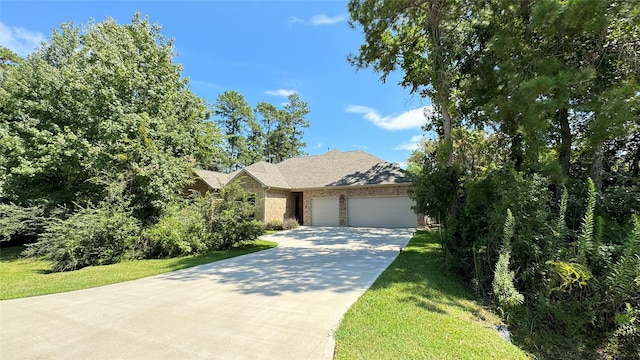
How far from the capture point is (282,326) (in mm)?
3910

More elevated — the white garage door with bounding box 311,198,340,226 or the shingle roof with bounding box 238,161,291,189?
the shingle roof with bounding box 238,161,291,189

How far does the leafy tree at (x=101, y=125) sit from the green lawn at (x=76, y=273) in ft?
10.3

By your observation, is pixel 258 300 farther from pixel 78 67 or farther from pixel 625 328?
pixel 78 67

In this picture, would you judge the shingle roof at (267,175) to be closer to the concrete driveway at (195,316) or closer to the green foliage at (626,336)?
the concrete driveway at (195,316)

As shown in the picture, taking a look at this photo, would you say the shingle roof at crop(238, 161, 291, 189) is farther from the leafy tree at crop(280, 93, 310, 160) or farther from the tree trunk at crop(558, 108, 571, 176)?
the leafy tree at crop(280, 93, 310, 160)

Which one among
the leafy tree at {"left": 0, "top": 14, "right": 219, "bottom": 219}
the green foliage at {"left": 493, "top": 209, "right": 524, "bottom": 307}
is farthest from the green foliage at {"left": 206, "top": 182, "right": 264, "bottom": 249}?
the green foliage at {"left": 493, "top": 209, "right": 524, "bottom": 307}

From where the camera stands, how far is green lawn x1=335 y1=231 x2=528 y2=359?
3328 millimetres

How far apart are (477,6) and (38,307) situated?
12337 millimetres

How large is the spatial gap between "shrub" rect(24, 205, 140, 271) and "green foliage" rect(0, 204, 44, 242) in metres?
3.26

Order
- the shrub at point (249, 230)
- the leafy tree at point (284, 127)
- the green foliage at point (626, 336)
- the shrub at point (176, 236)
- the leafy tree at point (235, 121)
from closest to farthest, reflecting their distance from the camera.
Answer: the green foliage at point (626, 336) < the shrub at point (176, 236) < the shrub at point (249, 230) < the leafy tree at point (235, 121) < the leafy tree at point (284, 127)

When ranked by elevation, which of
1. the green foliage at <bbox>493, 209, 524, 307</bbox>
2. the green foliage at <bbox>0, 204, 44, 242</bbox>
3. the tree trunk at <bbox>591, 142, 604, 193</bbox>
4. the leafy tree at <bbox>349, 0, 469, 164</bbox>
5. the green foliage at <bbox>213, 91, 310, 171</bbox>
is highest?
the green foliage at <bbox>213, 91, 310, 171</bbox>

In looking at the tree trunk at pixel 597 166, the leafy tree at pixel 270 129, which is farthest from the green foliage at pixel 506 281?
the leafy tree at pixel 270 129

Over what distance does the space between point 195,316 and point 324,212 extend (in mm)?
16171

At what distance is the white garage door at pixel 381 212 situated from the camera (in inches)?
700
